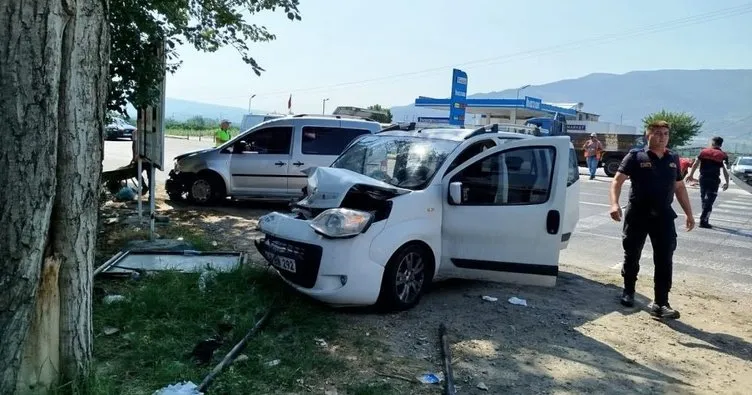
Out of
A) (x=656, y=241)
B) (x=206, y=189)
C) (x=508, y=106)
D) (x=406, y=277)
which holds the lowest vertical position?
(x=406, y=277)

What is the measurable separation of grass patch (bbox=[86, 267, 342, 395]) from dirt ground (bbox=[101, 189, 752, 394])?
0.31 m

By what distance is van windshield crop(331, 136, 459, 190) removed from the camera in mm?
5504

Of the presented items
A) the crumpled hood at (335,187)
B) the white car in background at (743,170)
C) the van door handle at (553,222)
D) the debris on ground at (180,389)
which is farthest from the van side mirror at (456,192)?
the white car in background at (743,170)

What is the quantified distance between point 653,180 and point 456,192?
183cm

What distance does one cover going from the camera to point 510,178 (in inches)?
217

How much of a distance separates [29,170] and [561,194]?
14.3 feet

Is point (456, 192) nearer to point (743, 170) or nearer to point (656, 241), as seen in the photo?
point (656, 241)

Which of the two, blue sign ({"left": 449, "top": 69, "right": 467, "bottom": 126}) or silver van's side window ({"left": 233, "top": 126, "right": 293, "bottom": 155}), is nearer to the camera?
silver van's side window ({"left": 233, "top": 126, "right": 293, "bottom": 155})

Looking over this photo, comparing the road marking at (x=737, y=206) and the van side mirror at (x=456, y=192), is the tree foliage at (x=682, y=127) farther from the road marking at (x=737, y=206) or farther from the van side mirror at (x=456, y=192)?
the van side mirror at (x=456, y=192)

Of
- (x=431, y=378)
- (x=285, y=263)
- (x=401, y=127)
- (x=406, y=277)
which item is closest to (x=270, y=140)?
(x=401, y=127)

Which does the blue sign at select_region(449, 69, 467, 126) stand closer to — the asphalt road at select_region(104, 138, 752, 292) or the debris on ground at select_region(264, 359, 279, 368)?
the asphalt road at select_region(104, 138, 752, 292)

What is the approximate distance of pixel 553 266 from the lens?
5.36 meters

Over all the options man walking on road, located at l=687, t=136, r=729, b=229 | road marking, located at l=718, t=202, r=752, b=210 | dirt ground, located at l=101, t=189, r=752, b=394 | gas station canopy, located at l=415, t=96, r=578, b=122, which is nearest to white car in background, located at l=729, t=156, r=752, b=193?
road marking, located at l=718, t=202, r=752, b=210

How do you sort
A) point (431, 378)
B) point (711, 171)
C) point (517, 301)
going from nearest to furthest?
point (431, 378) → point (517, 301) → point (711, 171)
